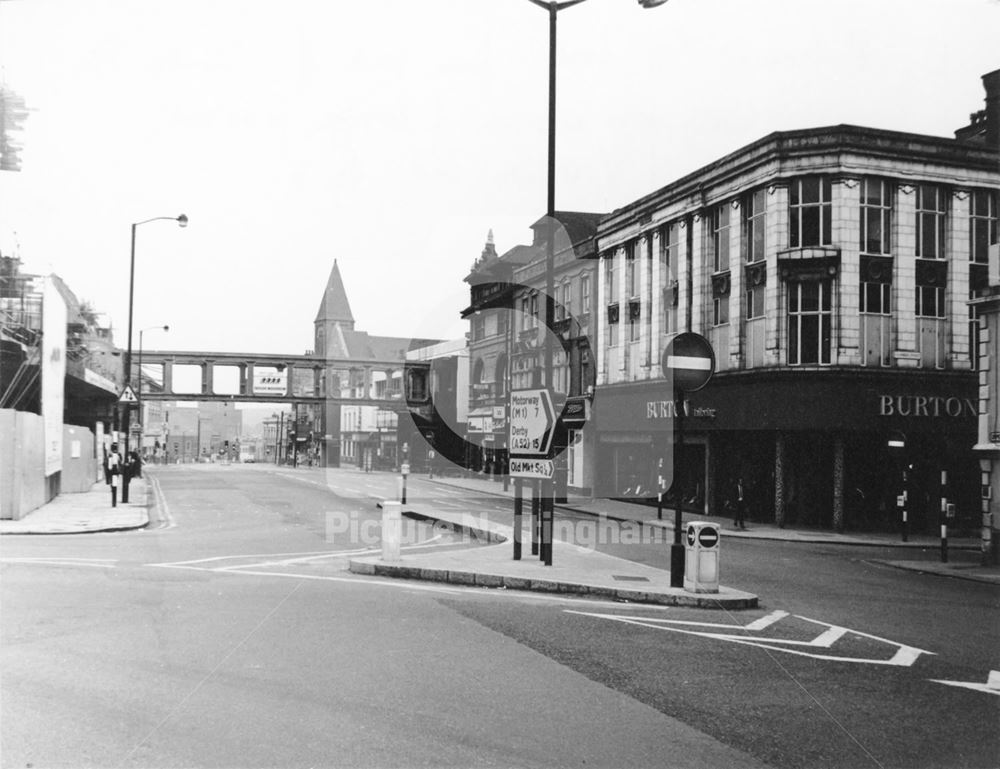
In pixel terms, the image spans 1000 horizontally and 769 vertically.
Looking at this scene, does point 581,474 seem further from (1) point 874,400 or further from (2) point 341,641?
(2) point 341,641

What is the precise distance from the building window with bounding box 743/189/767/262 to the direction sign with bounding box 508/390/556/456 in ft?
55.0

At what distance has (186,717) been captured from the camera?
635cm

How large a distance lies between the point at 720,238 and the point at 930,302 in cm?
725

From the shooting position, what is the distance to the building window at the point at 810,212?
28.5 meters

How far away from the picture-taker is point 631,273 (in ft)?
128

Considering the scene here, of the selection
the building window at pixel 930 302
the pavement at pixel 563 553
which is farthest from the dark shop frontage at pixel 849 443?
the building window at pixel 930 302

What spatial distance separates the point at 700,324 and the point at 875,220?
6992 mm

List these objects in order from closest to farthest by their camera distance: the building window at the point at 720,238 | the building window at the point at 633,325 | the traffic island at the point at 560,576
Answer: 1. the traffic island at the point at 560,576
2. the building window at the point at 720,238
3. the building window at the point at 633,325

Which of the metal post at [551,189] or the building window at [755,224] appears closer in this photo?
the metal post at [551,189]

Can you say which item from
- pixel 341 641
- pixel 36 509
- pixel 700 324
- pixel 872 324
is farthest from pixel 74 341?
pixel 341 641

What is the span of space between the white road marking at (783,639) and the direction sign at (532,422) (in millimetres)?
4567

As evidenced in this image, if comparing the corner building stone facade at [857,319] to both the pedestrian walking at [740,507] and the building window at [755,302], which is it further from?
the pedestrian walking at [740,507]

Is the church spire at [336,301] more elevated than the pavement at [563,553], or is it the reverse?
the church spire at [336,301]

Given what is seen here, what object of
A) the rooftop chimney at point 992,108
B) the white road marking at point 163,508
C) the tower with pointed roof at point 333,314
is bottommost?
the white road marking at point 163,508
